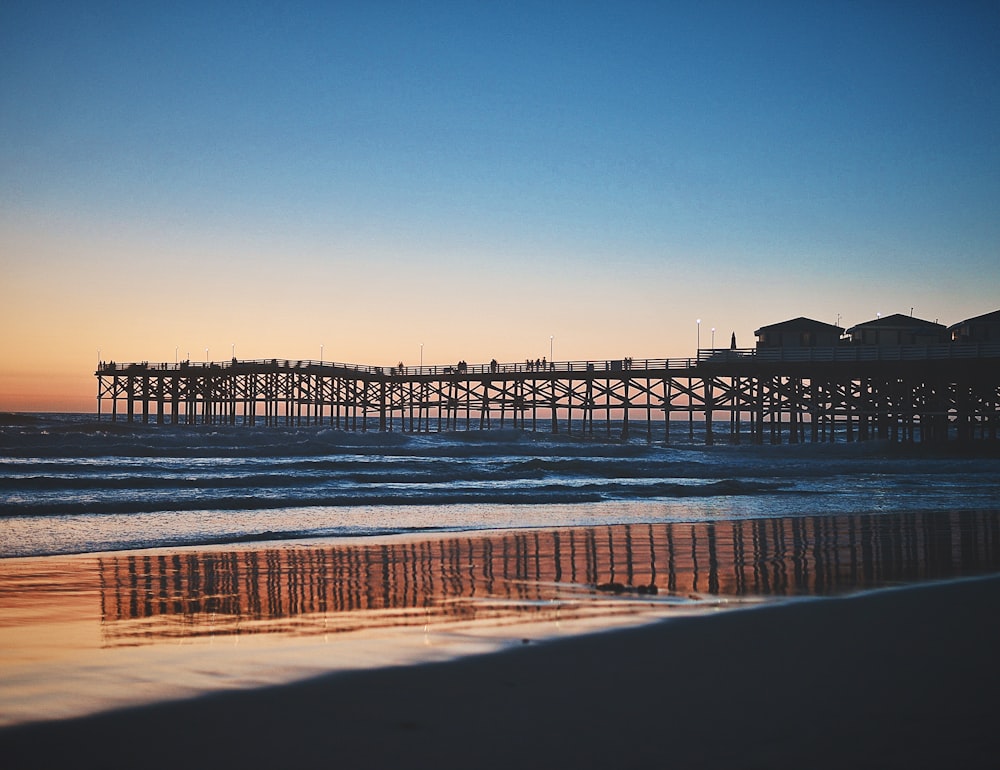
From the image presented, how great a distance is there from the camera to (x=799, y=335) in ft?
151

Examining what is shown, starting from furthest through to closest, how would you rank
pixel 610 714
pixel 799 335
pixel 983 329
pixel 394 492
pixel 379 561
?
pixel 799 335
pixel 983 329
pixel 394 492
pixel 379 561
pixel 610 714

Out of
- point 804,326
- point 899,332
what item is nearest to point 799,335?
point 804,326

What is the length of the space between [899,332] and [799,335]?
465cm

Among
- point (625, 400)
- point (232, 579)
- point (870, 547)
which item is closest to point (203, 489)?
point (232, 579)

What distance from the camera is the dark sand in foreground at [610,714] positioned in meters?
4.00

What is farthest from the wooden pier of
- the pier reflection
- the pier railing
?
the pier reflection

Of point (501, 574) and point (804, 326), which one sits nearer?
point (501, 574)

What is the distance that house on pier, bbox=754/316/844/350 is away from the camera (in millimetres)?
46156

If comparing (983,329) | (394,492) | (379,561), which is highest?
(983,329)

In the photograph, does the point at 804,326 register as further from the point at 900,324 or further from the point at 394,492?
A: the point at 394,492

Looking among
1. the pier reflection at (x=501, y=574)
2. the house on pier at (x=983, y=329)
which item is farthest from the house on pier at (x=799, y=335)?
the pier reflection at (x=501, y=574)

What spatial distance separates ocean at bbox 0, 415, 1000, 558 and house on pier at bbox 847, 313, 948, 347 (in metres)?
8.20

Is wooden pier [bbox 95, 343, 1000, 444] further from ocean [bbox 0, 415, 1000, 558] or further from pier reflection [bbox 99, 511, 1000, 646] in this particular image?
pier reflection [bbox 99, 511, 1000, 646]

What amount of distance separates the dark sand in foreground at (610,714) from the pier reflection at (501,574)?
1.68 m
